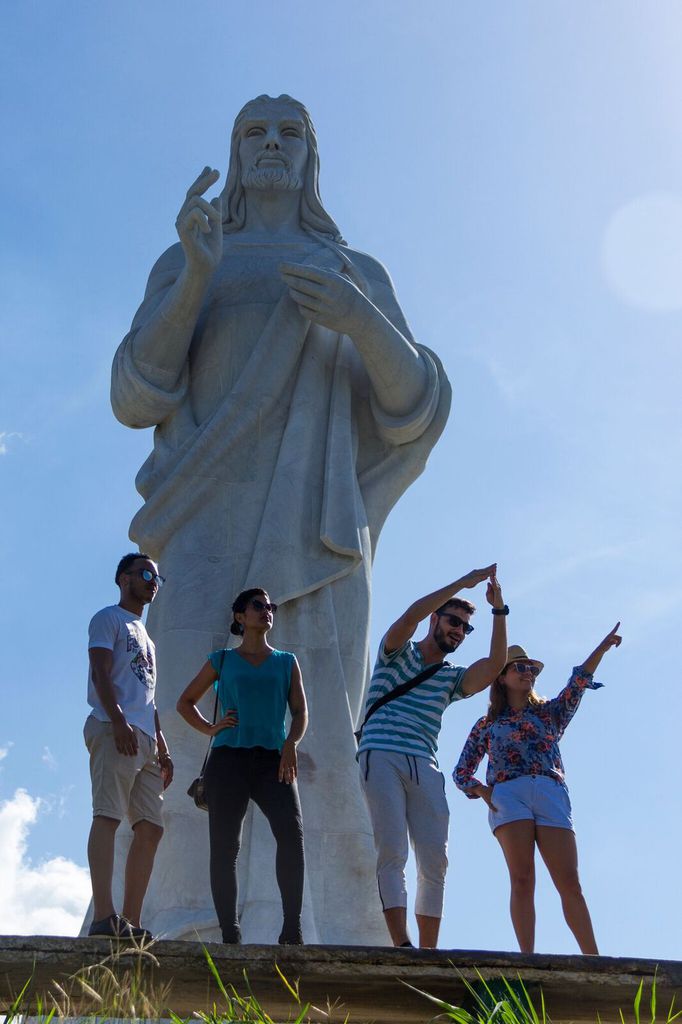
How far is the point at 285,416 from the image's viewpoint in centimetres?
1026

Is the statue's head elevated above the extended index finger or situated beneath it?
elevated above

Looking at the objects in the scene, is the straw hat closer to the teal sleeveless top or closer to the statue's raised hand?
the teal sleeveless top

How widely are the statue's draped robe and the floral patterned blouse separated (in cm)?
149

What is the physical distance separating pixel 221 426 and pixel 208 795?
3757 millimetres

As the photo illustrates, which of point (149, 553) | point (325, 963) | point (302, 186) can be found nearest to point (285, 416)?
point (149, 553)

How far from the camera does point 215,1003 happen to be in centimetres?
552

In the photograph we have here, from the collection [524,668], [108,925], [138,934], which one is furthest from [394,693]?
[138,934]

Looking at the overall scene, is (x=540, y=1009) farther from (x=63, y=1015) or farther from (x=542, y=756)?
(x=542, y=756)

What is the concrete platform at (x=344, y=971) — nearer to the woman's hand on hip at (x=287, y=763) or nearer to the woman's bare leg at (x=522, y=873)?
the woman's hand on hip at (x=287, y=763)

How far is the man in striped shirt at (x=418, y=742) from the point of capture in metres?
6.97

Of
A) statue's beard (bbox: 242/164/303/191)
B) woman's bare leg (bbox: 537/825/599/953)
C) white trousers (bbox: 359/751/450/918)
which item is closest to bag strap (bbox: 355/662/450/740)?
Result: white trousers (bbox: 359/751/450/918)

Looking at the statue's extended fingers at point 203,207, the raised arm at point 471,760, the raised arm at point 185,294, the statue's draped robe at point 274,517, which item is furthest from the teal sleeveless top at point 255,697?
the statue's extended fingers at point 203,207

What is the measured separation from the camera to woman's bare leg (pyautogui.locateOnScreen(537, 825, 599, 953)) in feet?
23.0

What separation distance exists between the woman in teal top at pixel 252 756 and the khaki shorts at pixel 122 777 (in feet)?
0.87
